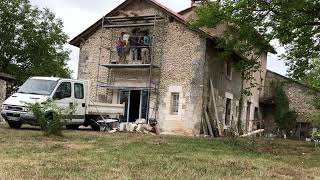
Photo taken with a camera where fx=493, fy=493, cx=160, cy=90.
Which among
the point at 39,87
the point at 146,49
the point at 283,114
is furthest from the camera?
the point at 283,114

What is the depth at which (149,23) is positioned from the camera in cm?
2519

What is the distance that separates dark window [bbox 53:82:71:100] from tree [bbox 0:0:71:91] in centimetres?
2411

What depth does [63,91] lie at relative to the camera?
2009 centimetres

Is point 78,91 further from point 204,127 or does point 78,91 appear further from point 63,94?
point 204,127

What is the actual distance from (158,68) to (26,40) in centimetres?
2379

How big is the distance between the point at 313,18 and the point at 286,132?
20.0 metres

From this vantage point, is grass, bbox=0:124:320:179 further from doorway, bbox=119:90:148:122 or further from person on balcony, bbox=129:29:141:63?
person on balcony, bbox=129:29:141:63

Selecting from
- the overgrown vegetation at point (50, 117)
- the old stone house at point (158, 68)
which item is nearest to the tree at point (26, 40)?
the old stone house at point (158, 68)

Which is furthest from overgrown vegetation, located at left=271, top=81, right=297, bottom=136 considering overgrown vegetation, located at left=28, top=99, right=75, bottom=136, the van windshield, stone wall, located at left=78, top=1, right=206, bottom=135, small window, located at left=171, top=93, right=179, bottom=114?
overgrown vegetation, located at left=28, top=99, right=75, bottom=136

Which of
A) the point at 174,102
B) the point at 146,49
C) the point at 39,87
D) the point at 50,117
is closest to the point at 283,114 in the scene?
the point at 174,102

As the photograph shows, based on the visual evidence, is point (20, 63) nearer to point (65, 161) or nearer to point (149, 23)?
point (149, 23)

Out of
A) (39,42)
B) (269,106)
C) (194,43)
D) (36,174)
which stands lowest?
(36,174)

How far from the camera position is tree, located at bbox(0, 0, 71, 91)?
1721 inches

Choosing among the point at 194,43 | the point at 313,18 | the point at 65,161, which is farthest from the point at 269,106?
the point at 65,161
